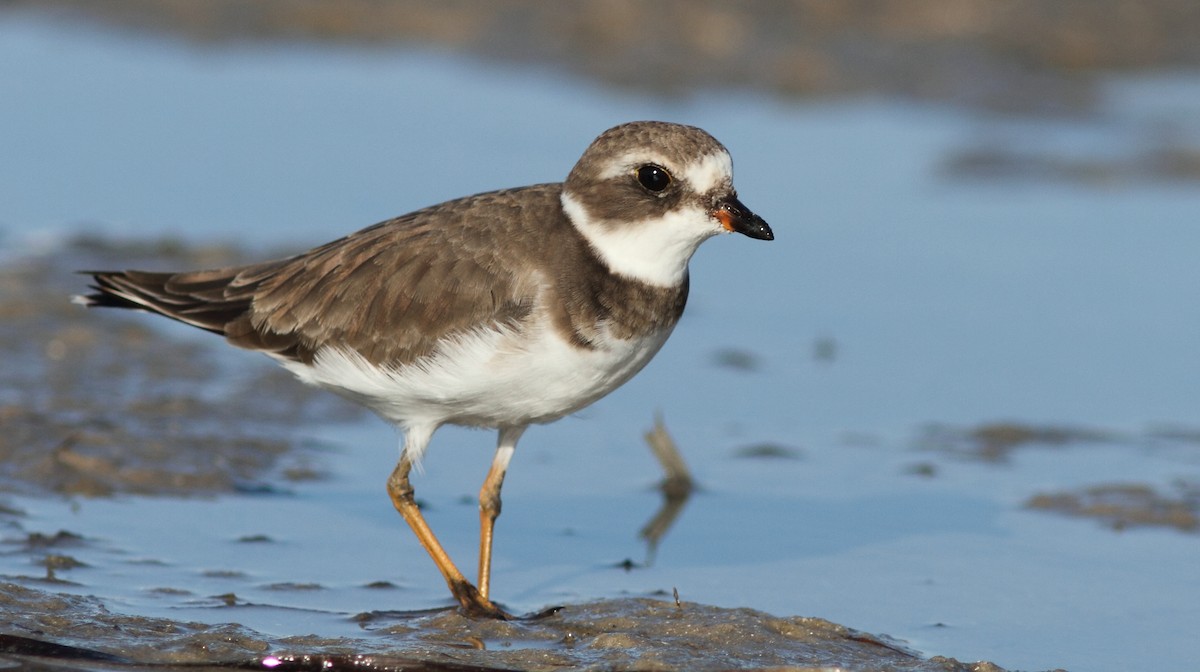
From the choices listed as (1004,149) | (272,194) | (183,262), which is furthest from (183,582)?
(1004,149)

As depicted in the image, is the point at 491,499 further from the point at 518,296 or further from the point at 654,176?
the point at 654,176

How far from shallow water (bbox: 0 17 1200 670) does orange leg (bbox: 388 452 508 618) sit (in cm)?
17

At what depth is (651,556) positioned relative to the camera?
24.0 ft

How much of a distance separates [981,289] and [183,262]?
4909mm

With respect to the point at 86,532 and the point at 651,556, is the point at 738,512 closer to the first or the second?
the point at 651,556

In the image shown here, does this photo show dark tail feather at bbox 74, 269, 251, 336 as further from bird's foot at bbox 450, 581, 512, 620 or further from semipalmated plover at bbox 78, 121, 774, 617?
bird's foot at bbox 450, 581, 512, 620

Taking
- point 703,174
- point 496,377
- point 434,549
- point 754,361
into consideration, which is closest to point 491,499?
point 434,549

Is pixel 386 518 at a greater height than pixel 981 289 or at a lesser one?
lesser

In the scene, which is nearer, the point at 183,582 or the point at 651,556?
the point at 183,582

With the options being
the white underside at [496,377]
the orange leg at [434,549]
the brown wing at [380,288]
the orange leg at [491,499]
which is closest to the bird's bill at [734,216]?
the white underside at [496,377]

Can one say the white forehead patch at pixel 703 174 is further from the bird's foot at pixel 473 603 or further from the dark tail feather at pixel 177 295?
the dark tail feather at pixel 177 295

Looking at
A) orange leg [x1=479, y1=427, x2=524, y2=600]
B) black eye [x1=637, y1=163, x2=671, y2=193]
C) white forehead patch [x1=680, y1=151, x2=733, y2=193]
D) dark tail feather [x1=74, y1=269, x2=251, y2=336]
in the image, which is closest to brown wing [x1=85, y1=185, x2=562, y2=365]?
dark tail feather [x1=74, y1=269, x2=251, y2=336]

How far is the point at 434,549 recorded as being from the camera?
22.3 ft

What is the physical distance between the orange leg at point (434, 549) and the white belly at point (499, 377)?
0.29 m
